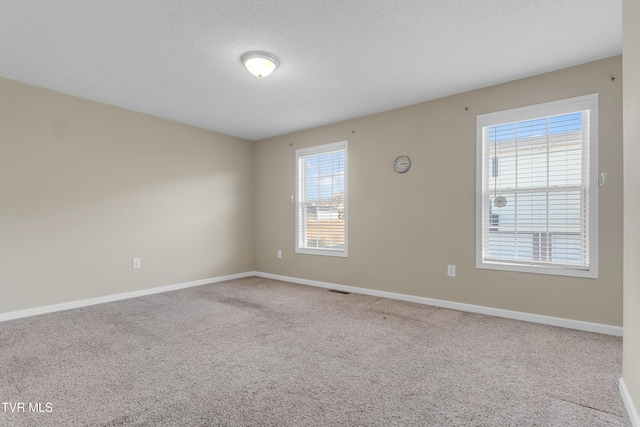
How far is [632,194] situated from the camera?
63.9 inches

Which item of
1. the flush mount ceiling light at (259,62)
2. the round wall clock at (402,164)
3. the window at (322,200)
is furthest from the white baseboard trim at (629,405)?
the flush mount ceiling light at (259,62)

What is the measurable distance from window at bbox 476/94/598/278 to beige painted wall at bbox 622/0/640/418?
130cm

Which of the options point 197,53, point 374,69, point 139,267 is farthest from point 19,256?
point 374,69

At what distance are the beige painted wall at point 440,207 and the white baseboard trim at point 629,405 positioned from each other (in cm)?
124

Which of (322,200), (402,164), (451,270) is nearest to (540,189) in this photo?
(451,270)

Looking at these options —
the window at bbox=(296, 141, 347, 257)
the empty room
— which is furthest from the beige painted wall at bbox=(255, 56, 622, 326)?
the window at bbox=(296, 141, 347, 257)

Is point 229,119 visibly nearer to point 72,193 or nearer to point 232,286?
point 72,193

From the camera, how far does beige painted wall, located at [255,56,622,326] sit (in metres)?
2.78

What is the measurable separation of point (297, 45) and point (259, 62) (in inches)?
14.9

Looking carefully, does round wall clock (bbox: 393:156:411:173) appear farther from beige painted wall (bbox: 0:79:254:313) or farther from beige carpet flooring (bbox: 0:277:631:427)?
beige painted wall (bbox: 0:79:254:313)

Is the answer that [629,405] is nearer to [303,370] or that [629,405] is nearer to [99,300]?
[303,370]

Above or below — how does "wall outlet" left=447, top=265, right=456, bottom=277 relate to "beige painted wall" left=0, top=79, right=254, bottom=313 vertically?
below

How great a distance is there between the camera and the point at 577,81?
293 centimetres

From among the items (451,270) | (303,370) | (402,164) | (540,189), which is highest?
(402,164)
